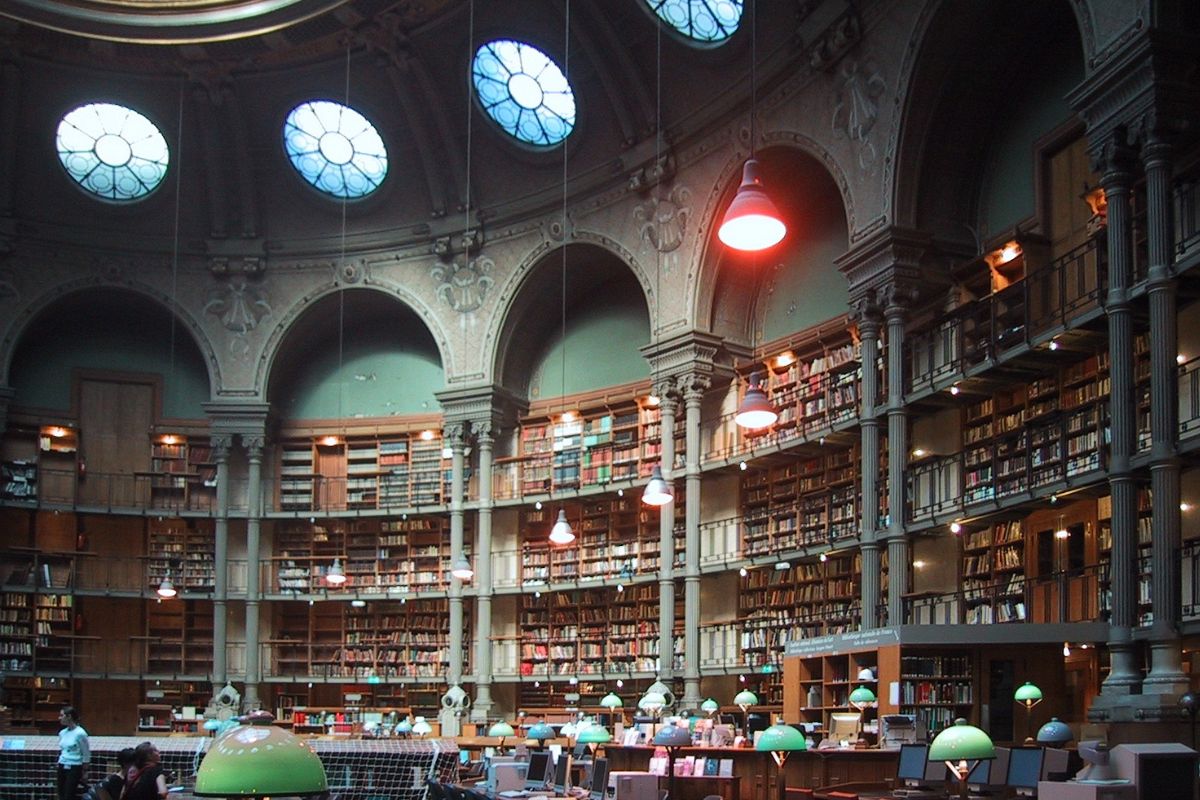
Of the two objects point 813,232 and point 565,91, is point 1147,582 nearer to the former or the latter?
point 813,232

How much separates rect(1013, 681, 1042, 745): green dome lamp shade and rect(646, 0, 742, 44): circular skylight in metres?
9.60

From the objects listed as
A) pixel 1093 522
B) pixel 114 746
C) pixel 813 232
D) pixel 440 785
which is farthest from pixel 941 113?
pixel 114 746

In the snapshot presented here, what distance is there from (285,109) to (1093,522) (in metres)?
15.4

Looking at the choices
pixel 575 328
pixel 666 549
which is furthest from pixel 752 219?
pixel 575 328

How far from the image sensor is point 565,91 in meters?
22.5

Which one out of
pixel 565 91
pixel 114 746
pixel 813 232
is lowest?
pixel 114 746

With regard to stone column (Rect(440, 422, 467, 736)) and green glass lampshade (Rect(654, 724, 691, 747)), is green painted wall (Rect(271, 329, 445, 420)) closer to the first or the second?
stone column (Rect(440, 422, 467, 736))

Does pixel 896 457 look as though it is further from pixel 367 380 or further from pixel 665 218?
pixel 367 380

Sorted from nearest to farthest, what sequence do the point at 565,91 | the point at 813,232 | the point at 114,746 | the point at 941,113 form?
the point at 114,746, the point at 941,113, the point at 813,232, the point at 565,91

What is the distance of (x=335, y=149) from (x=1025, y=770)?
61.5ft

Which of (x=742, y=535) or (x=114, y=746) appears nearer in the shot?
(x=114, y=746)

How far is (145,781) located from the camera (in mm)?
8078

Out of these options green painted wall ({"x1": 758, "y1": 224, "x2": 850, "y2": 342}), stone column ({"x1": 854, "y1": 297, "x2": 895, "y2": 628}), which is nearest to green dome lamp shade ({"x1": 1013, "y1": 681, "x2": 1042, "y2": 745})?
stone column ({"x1": 854, "y1": 297, "x2": 895, "y2": 628})

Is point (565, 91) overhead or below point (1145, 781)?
overhead
